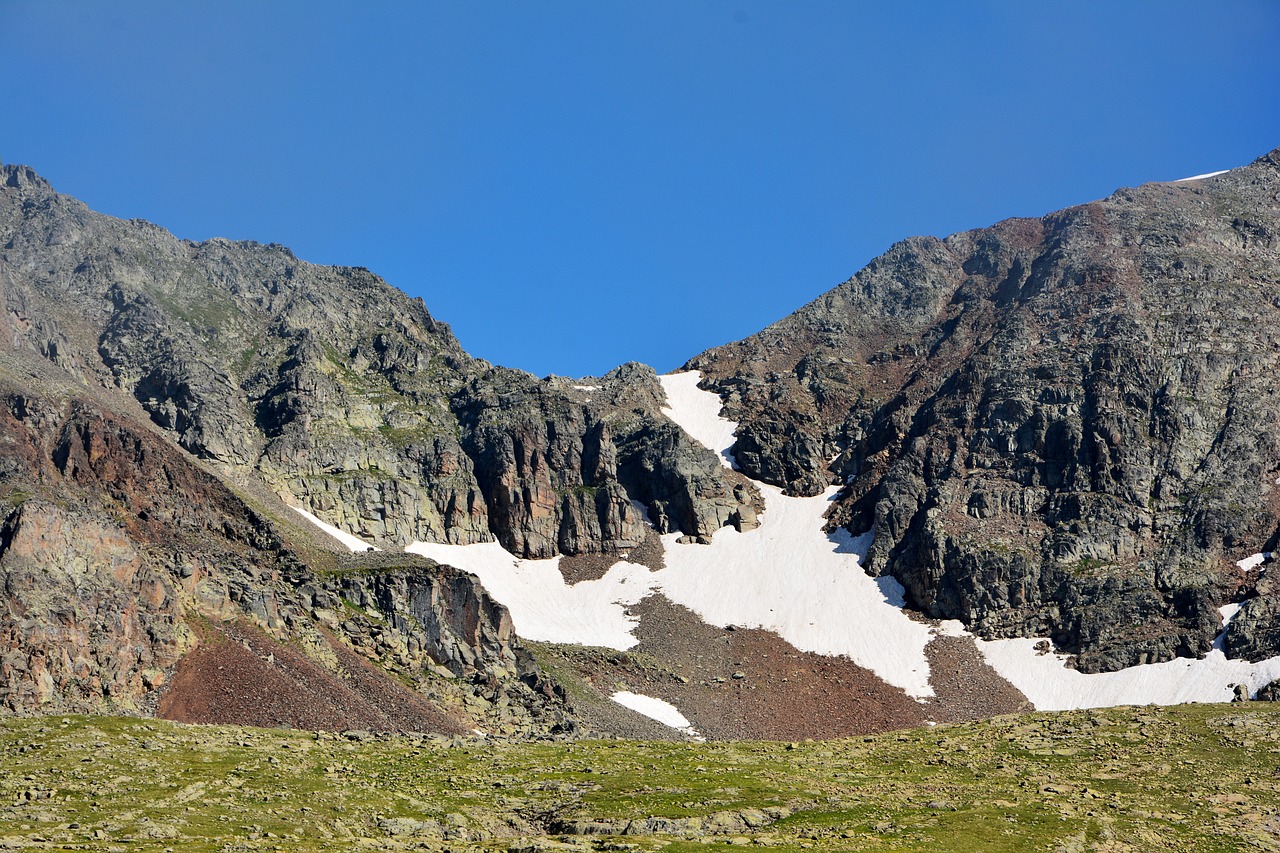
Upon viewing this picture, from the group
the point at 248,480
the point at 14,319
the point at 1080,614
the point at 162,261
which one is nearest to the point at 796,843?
the point at 1080,614

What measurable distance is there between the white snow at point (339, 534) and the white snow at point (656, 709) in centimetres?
4371

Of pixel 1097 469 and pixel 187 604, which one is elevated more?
pixel 1097 469

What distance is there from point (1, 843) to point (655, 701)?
300 ft

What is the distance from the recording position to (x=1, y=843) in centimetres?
4481

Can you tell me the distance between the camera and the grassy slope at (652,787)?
2092 inches

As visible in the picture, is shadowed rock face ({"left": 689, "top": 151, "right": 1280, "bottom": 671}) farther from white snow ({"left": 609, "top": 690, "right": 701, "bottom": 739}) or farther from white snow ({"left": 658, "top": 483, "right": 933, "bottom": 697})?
white snow ({"left": 609, "top": 690, "right": 701, "bottom": 739})

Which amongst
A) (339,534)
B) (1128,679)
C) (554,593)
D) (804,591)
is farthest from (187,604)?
(1128,679)

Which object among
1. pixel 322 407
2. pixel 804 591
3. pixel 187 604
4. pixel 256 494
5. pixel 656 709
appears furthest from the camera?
pixel 322 407

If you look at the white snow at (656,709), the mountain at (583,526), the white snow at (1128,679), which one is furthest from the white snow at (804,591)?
the white snow at (656,709)

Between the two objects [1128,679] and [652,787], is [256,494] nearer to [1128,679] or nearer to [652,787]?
[652,787]

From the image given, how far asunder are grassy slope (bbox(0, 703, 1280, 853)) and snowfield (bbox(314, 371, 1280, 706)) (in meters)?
55.2

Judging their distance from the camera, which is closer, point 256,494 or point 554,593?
point 256,494

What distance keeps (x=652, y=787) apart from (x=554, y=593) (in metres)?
101

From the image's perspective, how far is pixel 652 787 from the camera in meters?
65.2
